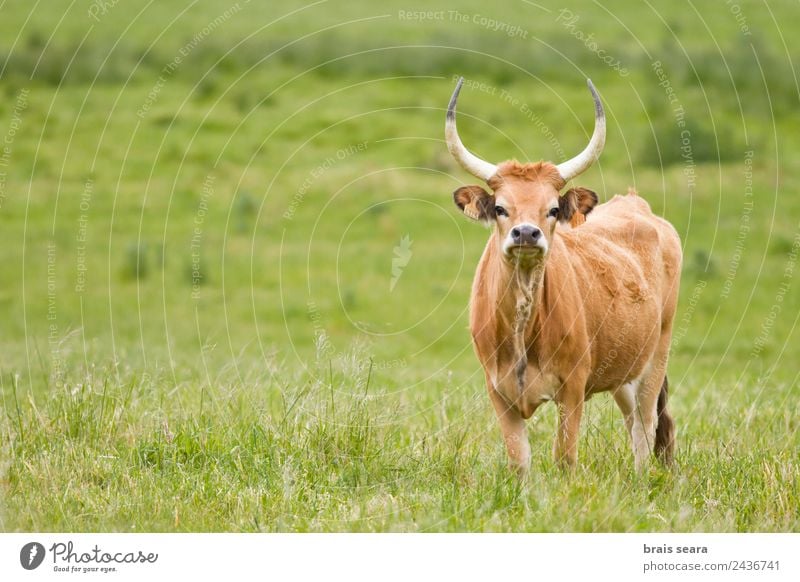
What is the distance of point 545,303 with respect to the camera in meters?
8.31

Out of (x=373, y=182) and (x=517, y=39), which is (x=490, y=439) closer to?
(x=373, y=182)

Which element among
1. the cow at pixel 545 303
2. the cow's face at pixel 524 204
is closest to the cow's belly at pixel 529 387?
the cow at pixel 545 303

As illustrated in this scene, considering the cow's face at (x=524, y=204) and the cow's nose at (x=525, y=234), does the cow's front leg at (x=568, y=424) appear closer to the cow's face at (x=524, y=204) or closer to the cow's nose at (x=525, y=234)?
the cow's face at (x=524, y=204)

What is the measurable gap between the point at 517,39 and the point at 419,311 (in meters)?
13.6

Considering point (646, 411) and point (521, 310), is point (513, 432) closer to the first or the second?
point (521, 310)

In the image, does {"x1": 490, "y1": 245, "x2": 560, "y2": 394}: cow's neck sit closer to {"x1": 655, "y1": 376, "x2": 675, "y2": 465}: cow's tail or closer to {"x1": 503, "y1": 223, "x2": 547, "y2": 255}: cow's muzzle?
{"x1": 503, "y1": 223, "x2": 547, "y2": 255}: cow's muzzle

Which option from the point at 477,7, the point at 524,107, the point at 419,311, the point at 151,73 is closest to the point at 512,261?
the point at 419,311

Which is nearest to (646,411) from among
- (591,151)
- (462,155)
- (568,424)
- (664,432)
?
(664,432)

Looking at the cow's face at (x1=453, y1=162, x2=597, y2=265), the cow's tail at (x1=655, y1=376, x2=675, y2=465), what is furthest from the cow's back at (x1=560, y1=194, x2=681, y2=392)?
the cow's face at (x1=453, y1=162, x2=597, y2=265)

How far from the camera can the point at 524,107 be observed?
27188 mm

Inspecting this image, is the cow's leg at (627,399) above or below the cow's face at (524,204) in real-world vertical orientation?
below

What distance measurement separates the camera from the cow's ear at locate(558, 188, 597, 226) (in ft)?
26.6

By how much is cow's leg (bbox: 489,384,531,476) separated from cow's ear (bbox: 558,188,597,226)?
4.49 ft

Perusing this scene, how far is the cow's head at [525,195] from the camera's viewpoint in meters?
7.81
